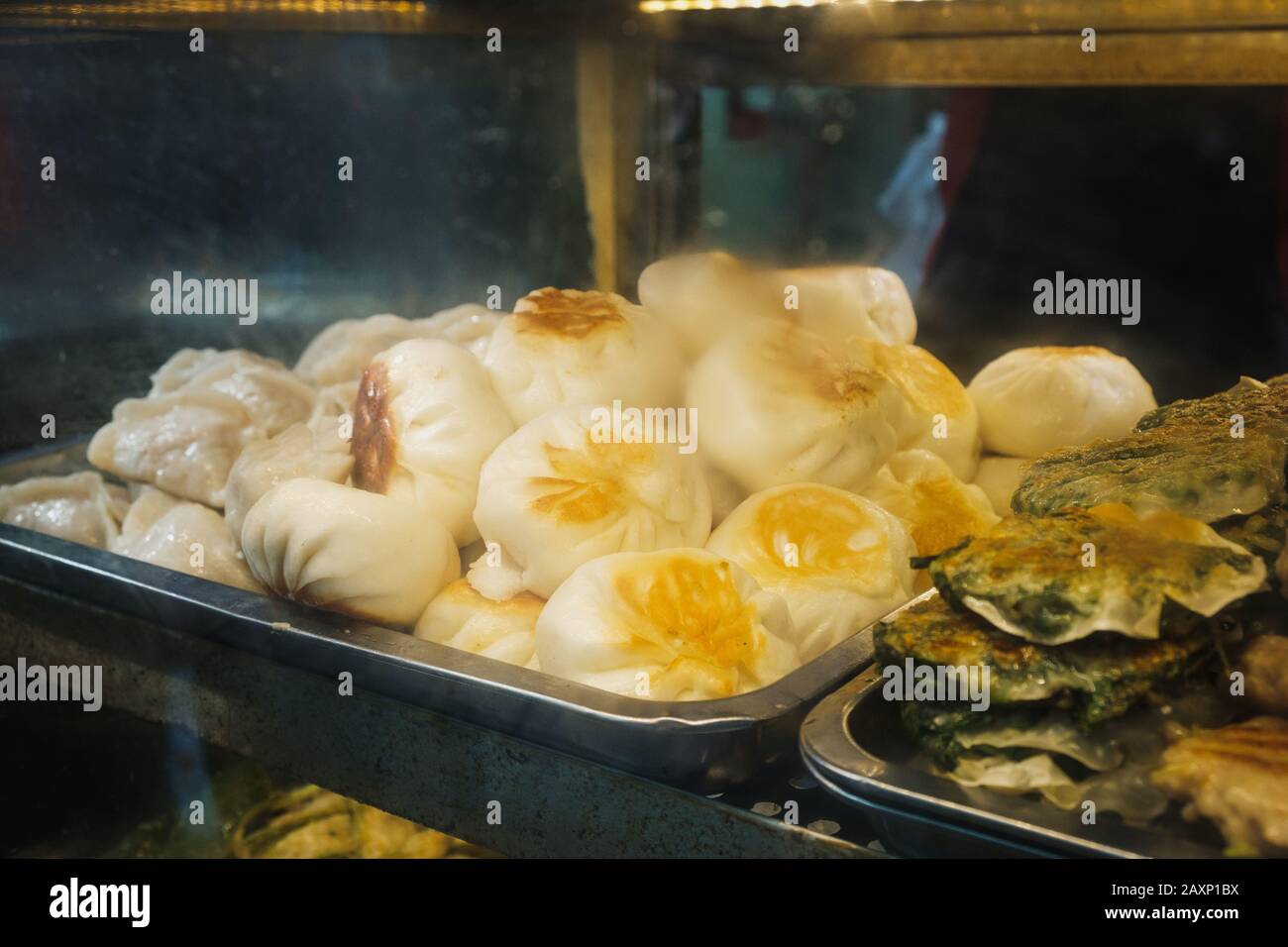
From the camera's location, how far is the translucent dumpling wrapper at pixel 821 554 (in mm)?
1604

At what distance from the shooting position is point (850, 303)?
85.4 inches

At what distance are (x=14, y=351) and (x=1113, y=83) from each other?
9.16ft

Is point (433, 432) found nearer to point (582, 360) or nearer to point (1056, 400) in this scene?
point (582, 360)

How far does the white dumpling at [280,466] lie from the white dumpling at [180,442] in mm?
196

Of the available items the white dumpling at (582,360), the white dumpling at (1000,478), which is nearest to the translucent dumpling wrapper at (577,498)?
the white dumpling at (582,360)

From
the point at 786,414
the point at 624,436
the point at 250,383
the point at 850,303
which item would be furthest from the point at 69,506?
the point at 850,303

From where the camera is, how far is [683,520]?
1.73 metres

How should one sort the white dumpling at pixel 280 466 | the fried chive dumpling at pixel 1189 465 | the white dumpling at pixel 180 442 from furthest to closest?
the white dumpling at pixel 180 442 < the white dumpling at pixel 280 466 < the fried chive dumpling at pixel 1189 465

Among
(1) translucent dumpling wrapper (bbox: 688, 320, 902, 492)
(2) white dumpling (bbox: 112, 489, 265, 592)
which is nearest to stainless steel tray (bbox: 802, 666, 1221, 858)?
(1) translucent dumpling wrapper (bbox: 688, 320, 902, 492)

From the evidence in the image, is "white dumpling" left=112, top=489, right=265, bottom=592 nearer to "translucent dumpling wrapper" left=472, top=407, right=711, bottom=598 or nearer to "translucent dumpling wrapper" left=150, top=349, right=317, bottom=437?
"translucent dumpling wrapper" left=150, top=349, right=317, bottom=437

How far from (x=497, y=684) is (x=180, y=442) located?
1231 mm

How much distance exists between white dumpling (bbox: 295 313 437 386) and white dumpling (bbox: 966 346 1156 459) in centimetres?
123

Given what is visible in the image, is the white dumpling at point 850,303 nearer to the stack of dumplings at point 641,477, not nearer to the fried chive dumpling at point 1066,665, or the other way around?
the stack of dumplings at point 641,477

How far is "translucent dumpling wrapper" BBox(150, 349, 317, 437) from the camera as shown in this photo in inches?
96.0
